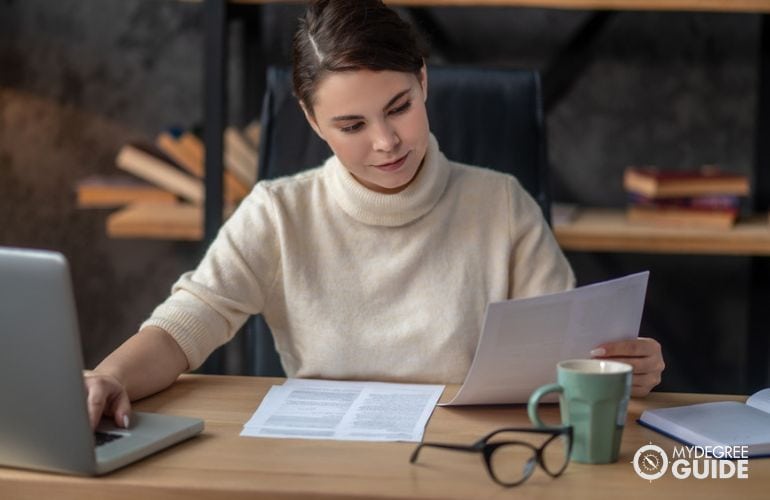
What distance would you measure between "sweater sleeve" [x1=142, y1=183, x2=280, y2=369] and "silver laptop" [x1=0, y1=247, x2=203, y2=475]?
37cm

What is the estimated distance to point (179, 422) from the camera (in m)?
1.18

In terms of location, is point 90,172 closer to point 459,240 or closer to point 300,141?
point 300,141

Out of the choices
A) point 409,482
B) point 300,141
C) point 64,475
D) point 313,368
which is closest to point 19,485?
point 64,475

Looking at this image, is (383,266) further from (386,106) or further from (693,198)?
(693,198)

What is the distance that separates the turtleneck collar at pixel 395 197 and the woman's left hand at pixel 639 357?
405 millimetres

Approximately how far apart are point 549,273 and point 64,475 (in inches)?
30.2

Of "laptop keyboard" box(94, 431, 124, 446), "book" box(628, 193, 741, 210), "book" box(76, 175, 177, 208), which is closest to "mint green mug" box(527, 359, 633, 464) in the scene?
"laptop keyboard" box(94, 431, 124, 446)

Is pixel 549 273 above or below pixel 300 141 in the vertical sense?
below

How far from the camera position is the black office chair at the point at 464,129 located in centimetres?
182

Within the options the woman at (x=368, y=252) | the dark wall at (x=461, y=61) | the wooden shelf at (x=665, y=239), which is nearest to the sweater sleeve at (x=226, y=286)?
the woman at (x=368, y=252)

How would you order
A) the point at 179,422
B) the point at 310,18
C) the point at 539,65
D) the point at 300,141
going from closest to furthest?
the point at 179,422 → the point at 310,18 → the point at 300,141 → the point at 539,65

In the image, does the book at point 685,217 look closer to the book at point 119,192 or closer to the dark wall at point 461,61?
the dark wall at point 461,61

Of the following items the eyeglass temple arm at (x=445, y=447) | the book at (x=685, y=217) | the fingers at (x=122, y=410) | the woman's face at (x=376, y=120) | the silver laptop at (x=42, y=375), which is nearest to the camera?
the silver laptop at (x=42, y=375)

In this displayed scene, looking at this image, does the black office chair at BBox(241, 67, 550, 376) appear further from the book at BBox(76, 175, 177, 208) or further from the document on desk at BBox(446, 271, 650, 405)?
the book at BBox(76, 175, 177, 208)
